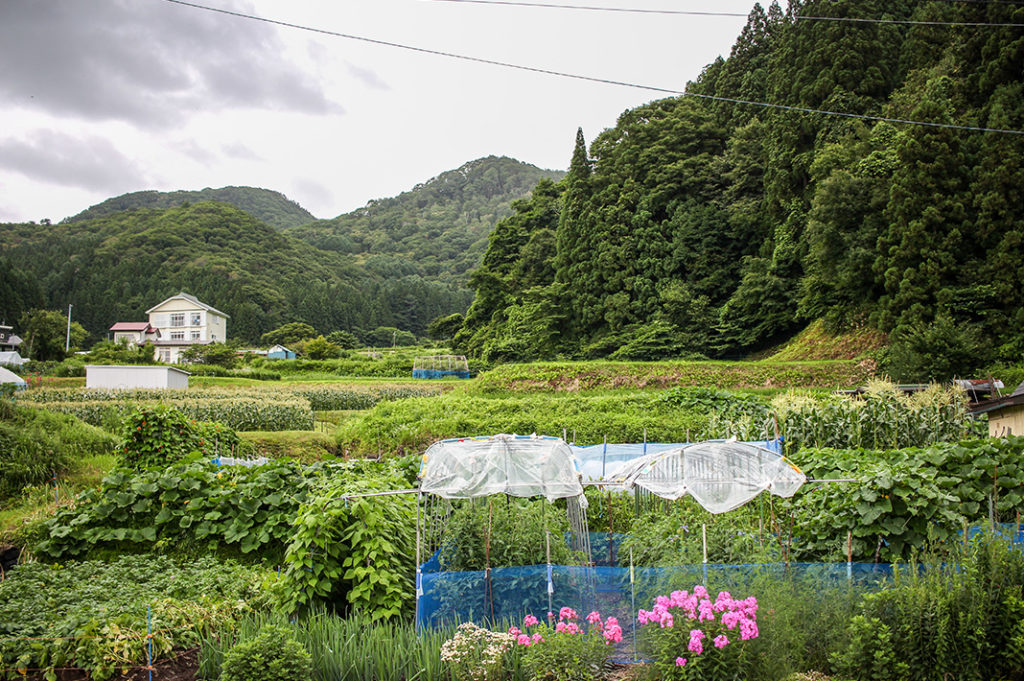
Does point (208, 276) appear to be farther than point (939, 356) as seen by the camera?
Yes

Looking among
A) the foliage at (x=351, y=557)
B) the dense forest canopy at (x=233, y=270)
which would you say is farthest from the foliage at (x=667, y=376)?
the dense forest canopy at (x=233, y=270)

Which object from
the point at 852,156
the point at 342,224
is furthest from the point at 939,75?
the point at 342,224

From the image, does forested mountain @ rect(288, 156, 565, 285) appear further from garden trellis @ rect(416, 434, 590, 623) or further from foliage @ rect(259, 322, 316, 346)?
garden trellis @ rect(416, 434, 590, 623)

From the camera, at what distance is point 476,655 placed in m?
4.86

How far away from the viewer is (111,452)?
1477 cm

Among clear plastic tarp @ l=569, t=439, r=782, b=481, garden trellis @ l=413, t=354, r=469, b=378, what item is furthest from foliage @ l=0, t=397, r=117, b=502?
garden trellis @ l=413, t=354, r=469, b=378

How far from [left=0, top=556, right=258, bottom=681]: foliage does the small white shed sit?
87.1 ft

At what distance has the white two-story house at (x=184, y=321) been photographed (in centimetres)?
8144

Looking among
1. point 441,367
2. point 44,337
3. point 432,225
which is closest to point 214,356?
point 44,337

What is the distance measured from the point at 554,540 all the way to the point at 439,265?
133 metres

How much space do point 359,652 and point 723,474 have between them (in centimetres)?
371

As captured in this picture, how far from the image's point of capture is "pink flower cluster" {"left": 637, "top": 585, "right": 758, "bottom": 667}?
4363 millimetres

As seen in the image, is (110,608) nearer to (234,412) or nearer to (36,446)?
(36,446)

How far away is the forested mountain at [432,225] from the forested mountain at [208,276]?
17442 mm
